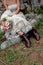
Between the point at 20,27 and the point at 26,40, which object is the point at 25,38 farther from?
the point at 20,27

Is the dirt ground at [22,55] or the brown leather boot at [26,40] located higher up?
the brown leather boot at [26,40]

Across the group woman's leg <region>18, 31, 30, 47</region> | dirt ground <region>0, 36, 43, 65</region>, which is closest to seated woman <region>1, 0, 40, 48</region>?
woman's leg <region>18, 31, 30, 47</region>

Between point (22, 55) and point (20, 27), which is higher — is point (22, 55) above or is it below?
below

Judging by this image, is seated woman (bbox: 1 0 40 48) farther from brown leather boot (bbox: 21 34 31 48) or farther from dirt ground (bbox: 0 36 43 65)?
dirt ground (bbox: 0 36 43 65)

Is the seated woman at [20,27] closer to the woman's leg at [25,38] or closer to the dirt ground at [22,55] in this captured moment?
the woman's leg at [25,38]

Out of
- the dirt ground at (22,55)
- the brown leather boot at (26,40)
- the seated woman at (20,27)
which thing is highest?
the seated woman at (20,27)

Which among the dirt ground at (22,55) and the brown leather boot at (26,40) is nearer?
the dirt ground at (22,55)

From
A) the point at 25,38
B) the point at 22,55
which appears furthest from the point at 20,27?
the point at 22,55

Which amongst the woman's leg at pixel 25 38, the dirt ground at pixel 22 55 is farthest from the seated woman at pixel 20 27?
the dirt ground at pixel 22 55

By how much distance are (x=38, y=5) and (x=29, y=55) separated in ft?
5.34

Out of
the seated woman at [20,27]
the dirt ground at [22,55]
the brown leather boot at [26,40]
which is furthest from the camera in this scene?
the seated woman at [20,27]

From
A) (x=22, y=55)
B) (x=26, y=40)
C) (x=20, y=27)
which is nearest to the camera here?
(x=22, y=55)

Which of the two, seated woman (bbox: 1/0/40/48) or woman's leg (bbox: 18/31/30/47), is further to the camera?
seated woman (bbox: 1/0/40/48)

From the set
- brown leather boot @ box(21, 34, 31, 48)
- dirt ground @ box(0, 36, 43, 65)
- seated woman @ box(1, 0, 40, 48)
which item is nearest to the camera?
dirt ground @ box(0, 36, 43, 65)
